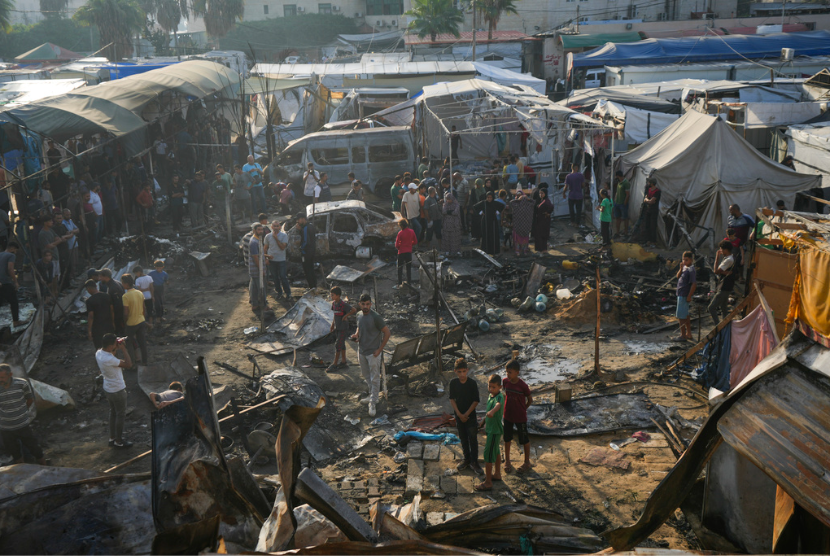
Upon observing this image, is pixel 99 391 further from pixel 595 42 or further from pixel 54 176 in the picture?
pixel 595 42

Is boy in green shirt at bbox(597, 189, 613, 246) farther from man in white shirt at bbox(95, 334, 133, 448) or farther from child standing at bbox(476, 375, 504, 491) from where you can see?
man in white shirt at bbox(95, 334, 133, 448)

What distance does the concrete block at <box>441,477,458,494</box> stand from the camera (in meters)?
6.97

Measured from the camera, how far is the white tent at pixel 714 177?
1427 cm

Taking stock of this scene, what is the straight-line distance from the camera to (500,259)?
14.6 meters

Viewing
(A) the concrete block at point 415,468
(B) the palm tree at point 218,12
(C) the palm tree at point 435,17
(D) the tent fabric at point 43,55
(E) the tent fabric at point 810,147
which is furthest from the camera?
(B) the palm tree at point 218,12

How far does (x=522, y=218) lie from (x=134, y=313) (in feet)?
26.3

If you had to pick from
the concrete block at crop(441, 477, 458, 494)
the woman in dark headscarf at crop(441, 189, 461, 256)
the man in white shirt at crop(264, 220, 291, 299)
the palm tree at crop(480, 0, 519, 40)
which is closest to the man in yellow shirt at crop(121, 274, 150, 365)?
the man in white shirt at crop(264, 220, 291, 299)

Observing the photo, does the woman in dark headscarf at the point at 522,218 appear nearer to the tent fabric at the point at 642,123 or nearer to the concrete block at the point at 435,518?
the tent fabric at the point at 642,123

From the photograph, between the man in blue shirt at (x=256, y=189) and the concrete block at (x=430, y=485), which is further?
the man in blue shirt at (x=256, y=189)

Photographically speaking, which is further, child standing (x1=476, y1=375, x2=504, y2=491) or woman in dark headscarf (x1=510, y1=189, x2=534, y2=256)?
woman in dark headscarf (x1=510, y1=189, x2=534, y2=256)

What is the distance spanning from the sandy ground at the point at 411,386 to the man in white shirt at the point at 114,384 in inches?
7.4

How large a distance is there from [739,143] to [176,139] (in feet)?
51.9

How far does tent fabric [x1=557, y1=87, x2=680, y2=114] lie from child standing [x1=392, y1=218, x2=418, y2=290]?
1182cm

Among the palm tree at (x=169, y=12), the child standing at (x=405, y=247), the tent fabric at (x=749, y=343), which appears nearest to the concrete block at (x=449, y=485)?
the tent fabric at (x=749, y=343)
